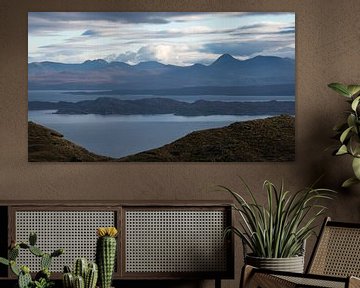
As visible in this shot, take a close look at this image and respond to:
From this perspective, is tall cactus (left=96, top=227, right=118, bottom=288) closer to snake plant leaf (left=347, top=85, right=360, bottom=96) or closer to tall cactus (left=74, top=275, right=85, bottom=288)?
tall cactus (left=74, top=275, right=85, bottom=288)

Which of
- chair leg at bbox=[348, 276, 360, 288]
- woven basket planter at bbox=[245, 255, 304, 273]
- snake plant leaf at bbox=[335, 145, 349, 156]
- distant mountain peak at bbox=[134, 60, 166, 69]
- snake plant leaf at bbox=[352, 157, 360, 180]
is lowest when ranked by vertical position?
woven basket planter at bbox=[245, 255, 304, 273]

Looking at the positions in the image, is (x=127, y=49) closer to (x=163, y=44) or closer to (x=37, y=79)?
(x=163, y=44)

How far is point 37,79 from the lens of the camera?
631 centimetres

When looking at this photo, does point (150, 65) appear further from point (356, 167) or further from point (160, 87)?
point (356, 167)

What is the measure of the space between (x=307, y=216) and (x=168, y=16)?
1.78 meters

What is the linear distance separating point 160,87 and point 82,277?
2323 mm

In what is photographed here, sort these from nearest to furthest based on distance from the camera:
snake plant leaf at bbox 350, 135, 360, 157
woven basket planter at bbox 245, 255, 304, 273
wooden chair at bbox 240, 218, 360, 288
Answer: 1. wooden chair at bbox 240, 218, 360, 288
2. woven basket planter at bbox 245, 255, 304, 273
3. snake plant leaf at bbox 350, 135, 360, 157

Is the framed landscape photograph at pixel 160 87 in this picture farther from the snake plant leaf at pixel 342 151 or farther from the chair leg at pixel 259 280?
the chair leg at pixel 259 280

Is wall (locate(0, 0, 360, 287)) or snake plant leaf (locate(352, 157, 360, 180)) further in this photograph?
wall (locate(0, 0, 360, 287))

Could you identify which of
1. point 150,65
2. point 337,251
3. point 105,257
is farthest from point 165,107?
point 105,257

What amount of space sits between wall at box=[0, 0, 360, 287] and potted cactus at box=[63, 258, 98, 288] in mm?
1885

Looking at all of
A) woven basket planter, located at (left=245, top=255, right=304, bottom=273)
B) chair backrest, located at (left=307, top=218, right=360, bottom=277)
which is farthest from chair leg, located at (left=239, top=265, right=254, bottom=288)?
woven basket planter, located at (left=245, top=255, right=304, bottom=273)

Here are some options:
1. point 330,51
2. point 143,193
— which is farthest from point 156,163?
point 330,51

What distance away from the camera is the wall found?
6270mm
